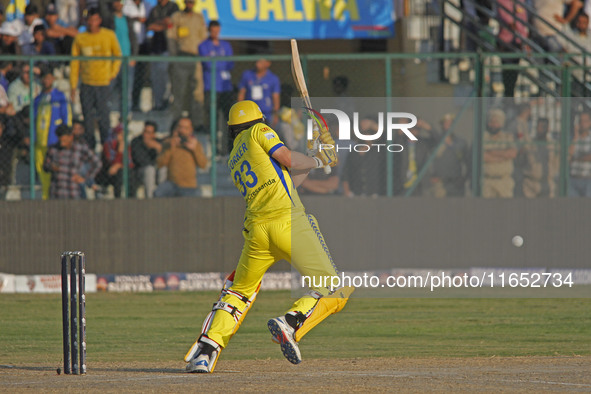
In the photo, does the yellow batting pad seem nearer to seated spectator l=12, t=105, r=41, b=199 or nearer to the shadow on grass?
the shadow on grass

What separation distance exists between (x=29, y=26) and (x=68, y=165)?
11.7 feet

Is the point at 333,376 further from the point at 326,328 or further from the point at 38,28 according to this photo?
the point at 38,28

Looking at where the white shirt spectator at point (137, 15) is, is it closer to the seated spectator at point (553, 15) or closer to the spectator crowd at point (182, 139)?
the spectator crowd at point (182, 139)

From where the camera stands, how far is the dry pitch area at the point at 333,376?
8602 millimetres

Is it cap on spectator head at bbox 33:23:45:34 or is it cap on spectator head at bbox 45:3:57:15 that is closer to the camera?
cap on spectator head at bbox 33:23:45:34

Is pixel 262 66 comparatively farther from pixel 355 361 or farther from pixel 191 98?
pixel 355 361

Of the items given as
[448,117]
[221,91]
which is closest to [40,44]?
[221,91]

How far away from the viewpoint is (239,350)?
39.8 feet

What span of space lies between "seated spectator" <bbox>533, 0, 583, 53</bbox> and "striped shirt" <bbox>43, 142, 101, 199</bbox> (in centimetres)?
935

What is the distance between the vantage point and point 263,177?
9438mm

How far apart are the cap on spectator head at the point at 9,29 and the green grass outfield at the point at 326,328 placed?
4989 mm

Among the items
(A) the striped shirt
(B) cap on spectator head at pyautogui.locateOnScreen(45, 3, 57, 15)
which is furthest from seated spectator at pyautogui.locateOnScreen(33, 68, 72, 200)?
(B) cap on spectator head at pyautogui.locateOnScreen(45, 3, 57, 15)

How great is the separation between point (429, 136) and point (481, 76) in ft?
4.69

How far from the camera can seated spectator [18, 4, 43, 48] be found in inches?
756
